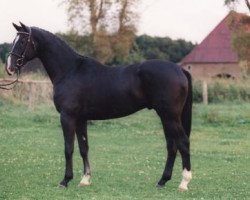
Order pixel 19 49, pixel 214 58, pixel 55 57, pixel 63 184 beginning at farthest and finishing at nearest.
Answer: pixel 214 58 → pixel 55 57 → pixel 19 49 → pixel 63 184

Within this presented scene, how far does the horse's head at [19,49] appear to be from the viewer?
942cm

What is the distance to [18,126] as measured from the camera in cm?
1980

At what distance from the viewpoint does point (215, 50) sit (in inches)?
2259

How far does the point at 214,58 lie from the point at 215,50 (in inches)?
60.5

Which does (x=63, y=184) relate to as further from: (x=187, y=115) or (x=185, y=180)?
(x=187, y=115)

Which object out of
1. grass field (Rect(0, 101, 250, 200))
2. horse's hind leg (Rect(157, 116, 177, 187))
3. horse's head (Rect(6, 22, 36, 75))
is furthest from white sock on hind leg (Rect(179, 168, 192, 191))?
horse's head (Rect(6, 22, 36, 75))

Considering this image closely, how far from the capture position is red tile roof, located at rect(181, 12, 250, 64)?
184ft

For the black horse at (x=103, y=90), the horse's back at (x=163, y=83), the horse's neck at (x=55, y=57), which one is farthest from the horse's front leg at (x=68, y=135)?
the horse's back at (x=163, y=83)

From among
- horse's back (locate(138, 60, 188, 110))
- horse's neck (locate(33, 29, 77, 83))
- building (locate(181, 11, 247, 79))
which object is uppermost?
horse's neck (locate(33, 29, 77, 83))

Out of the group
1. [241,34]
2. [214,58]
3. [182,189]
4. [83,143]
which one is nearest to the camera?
[182,189]

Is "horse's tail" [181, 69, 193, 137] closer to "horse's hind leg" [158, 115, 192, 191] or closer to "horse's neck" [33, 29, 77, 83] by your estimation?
"horse's hind leg" [158, 115, 192, 191]

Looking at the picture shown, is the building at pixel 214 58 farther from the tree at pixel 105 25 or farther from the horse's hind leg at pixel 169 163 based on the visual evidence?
the horse's hind leg at pixel 169 163

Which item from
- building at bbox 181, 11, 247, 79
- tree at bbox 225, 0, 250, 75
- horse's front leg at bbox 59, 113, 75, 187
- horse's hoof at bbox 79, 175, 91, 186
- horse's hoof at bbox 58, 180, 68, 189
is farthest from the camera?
building at bbox 181, 11, 247, 79

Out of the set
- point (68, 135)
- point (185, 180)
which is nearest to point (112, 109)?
point (68, 135)
